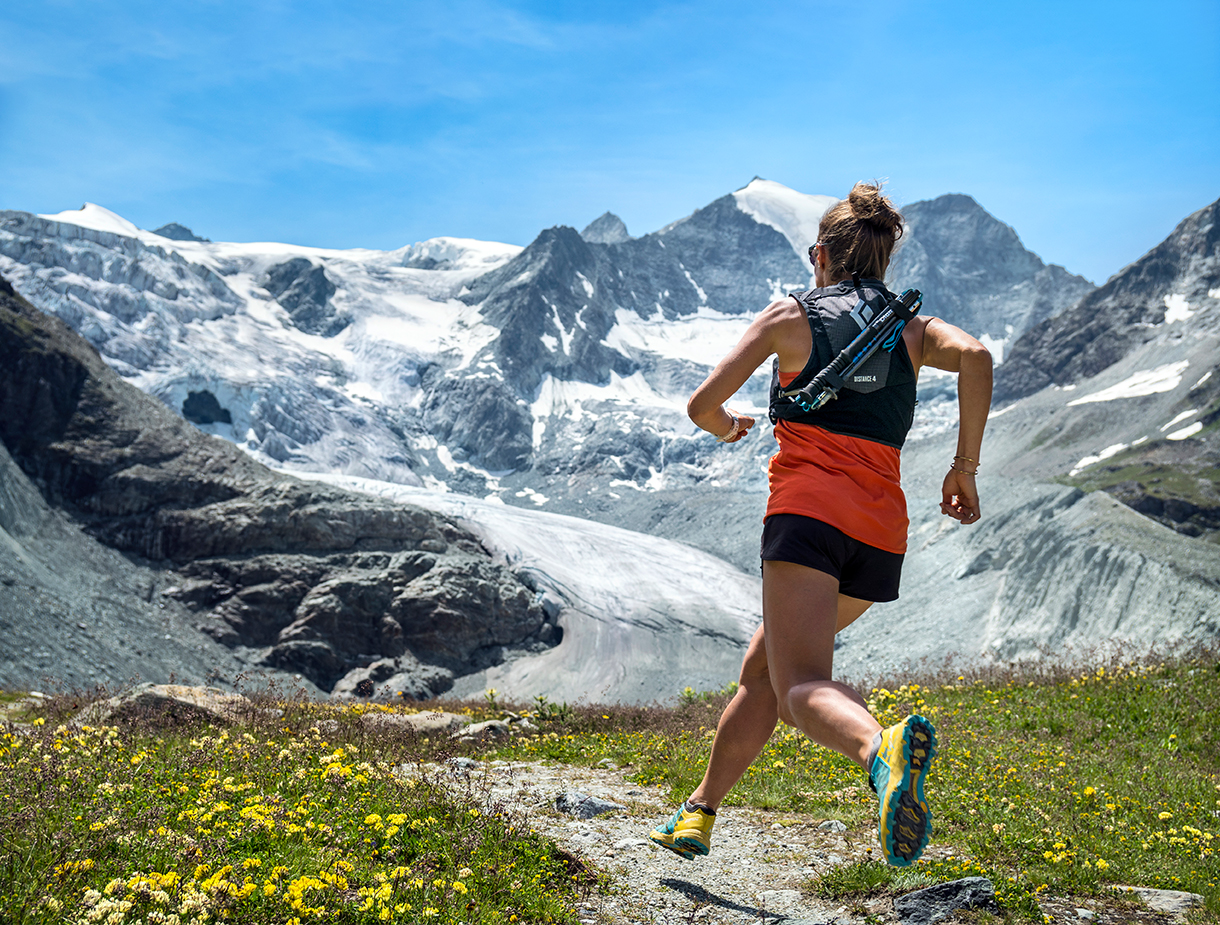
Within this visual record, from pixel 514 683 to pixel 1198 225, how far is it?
185 metres

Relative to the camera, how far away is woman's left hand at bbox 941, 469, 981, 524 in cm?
324

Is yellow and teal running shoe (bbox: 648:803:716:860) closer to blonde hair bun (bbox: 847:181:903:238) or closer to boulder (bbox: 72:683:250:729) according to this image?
blonde hair bun (bbox: 847:181:903:238)

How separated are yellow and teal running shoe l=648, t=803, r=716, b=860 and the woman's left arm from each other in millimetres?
1714

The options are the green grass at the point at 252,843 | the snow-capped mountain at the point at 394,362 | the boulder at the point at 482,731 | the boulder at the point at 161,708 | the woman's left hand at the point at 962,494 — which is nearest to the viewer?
the green grass at the point at 252,843

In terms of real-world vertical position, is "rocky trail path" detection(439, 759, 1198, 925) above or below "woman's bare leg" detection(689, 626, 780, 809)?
below

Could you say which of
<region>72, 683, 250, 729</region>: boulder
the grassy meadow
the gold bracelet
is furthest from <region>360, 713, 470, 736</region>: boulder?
the gold bracelet

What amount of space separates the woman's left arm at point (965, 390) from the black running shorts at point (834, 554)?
13.4 inches

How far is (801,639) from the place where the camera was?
283 centimetres

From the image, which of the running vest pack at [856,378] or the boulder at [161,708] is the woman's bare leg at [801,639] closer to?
the running vest pack at [856,378]

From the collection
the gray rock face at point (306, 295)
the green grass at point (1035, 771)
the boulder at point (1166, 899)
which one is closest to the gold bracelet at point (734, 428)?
the green grass at point (1035, 771)

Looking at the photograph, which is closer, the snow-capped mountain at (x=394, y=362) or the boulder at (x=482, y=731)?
the boulder at (x=482, y=731)

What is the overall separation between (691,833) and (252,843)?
194 centimetres

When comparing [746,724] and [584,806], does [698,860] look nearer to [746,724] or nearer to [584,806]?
[584,806]

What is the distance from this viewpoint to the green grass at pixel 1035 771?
14.1 feet
